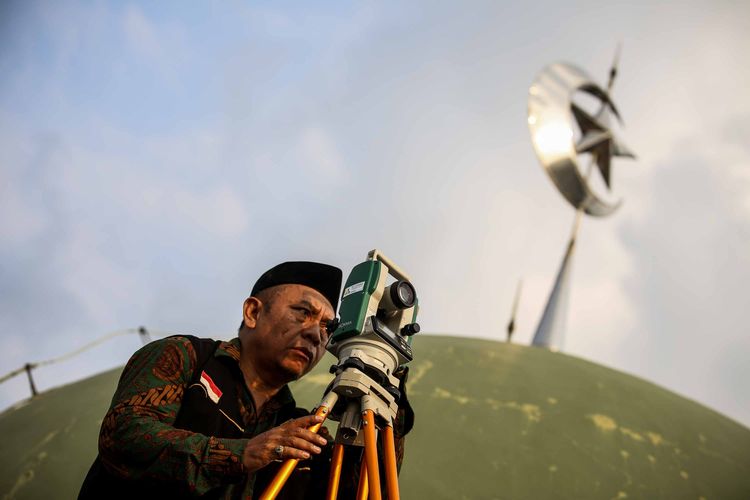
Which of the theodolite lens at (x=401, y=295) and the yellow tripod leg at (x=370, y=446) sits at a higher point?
the theodolite lens at (x=401, y=295)

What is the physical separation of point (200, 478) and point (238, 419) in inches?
21.9

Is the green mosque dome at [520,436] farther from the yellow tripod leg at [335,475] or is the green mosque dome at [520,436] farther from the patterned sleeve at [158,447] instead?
the patterned sleeve at [158,447]

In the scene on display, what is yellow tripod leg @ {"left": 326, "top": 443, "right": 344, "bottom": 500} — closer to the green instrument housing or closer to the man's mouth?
the green instrument housing

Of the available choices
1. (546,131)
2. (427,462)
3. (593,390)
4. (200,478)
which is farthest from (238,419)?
(546,131)

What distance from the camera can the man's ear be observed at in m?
2.91

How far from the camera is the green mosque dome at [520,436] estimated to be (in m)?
4.68

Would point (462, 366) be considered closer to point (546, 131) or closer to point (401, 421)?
point (401, 421)

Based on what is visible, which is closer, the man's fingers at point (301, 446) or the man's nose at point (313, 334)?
the man's fingers at point (301, 446)

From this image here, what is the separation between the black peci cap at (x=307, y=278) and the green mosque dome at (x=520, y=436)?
2175 mm

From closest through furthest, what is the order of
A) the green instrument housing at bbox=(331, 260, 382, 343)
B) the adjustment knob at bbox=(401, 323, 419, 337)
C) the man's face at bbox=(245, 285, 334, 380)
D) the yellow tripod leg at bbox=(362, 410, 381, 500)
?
the yellow tripod leg at bbox=(362, 410, 381, 500) < the green instrument housing at bbox=(331, 260, 382, 343) < the adjustment knob at bbox=(401, 323, 419, 337) < the man's face at bbox=(245, 285, 334, 380)

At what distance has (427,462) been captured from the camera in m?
4.80

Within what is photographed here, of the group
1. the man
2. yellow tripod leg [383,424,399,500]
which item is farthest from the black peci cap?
yellow tripod leg [383,424,399,500]

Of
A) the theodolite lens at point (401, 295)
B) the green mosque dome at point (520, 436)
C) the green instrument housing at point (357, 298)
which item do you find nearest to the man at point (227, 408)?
the green instrument housing at point (357, 298)

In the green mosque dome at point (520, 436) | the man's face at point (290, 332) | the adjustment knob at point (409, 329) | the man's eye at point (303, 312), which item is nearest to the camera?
the adjustment knob at point (409, 329)
